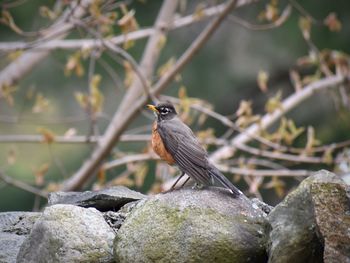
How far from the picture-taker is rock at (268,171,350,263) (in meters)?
4.07

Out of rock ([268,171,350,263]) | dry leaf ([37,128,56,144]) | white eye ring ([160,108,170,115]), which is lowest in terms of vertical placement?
dry leaf ([37,128,56,144])

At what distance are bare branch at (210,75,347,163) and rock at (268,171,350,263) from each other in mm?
4148

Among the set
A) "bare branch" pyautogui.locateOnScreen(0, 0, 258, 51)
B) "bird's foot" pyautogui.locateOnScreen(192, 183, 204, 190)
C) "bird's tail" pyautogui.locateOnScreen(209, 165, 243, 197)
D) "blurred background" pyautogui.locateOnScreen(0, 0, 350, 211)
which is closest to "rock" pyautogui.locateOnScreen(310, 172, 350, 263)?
"bird's tail" pyautogui.locateOnScreen(209, 165, 243, 197)

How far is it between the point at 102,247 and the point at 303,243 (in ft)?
3.91

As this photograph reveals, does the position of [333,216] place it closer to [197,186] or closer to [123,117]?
[197,186]

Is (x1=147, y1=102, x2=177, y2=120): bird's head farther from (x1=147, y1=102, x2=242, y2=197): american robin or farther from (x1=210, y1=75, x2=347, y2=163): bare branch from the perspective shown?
(x1=210, y1=75, x2=347, y2=163): bare branch

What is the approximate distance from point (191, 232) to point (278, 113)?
4807 mm

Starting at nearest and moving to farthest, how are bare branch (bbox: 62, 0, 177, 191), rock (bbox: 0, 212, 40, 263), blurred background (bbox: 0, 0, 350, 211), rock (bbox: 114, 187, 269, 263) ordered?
1. rock (bbox: 114, 187, 269, 263)
2. rock (bbox: 0, 212, 40, 263)
3. bare branch (bbox: 62, 0, 177, 191)
4. blurred background (bbox: 0, 0, 350, 211)

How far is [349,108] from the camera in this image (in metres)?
9.51

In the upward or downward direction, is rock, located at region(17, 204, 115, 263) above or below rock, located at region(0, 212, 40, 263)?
above

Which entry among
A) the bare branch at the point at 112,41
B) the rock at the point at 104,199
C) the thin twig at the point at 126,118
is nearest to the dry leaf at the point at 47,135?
the thin twig at the point at 126,118

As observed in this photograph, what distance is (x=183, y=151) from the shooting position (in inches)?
233

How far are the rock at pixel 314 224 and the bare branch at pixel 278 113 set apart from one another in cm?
415

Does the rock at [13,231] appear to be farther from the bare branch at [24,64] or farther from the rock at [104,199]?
the bare branch at [24,64]
